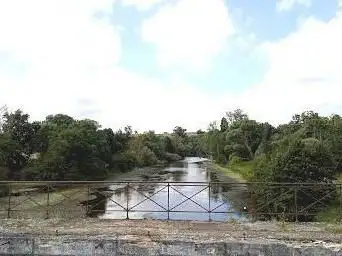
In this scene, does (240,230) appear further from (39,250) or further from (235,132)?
(235,132)

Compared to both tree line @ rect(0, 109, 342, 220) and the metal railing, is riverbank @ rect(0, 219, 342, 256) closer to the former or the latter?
tree line @ rect(0, 109, 342, 220)

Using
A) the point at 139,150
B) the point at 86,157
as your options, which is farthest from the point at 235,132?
the point at 86,157

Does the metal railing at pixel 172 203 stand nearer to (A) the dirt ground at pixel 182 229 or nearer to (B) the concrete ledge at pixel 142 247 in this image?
(A) the dirt ground at pixel 182 229

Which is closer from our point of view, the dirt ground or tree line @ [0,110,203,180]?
the dirt ground

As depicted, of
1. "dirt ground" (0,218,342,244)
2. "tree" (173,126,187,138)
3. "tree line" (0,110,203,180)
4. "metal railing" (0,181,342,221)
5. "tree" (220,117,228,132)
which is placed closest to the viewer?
"dirt ground" (0,218,342,244)

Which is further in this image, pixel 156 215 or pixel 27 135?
pixel 27 135

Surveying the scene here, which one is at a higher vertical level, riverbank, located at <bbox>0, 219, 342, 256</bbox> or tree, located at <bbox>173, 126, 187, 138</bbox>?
tree, located at <bbox>173, 126, 187, 138</bbox>

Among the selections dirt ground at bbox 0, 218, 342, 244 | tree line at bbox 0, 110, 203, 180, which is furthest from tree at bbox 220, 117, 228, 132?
dirt ground at bbox 0, 218, 342, 244

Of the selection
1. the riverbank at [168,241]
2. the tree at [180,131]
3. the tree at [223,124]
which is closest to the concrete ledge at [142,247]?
the riverbank at [168,241]

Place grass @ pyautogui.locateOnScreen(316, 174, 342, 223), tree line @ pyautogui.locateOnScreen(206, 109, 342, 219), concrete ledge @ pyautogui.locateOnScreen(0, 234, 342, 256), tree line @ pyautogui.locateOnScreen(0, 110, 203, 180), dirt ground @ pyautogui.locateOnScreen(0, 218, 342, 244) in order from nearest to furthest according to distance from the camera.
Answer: concrete ledge @ pyautogui.locateOnScreen(0, 234, 342, 256) → dirt ground @ pyautogui.locateOnScreen(0, 218, 342, 244) → grass @ pyautogui.locateOnScreen(316, 174, 342, 223) → tree line @ pyautogui.locateOnScreen(206, 109, 342, 219) → tree line @ pyautogui.locateOnScreen(0, 110, 203, 180)
